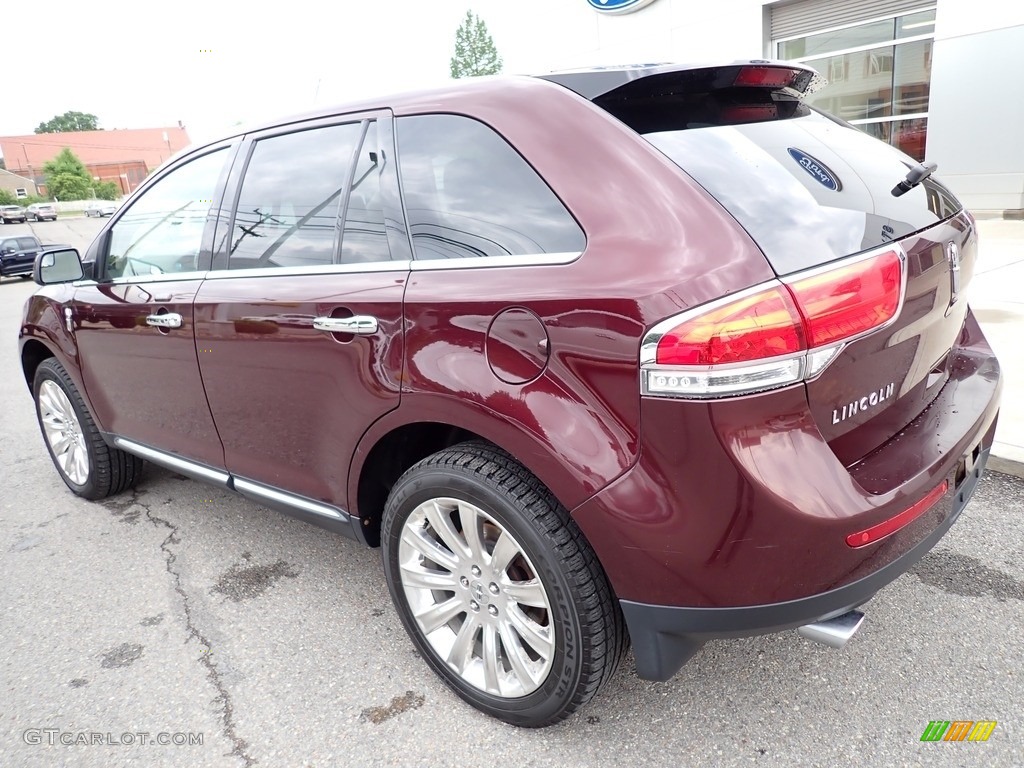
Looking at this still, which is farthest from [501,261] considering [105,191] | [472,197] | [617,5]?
[105,191]

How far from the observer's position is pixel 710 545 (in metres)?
1.65

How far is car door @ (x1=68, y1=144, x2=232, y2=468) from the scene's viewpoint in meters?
2.93

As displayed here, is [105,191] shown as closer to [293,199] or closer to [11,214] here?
[11,214]

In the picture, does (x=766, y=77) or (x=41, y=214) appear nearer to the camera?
(x=766, y=77)

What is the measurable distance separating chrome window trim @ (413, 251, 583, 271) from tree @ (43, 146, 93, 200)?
84.1 metres

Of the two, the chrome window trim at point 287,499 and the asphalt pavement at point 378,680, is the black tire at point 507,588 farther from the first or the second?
the chrome window trim at point 287,499

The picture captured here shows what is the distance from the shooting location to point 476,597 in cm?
216

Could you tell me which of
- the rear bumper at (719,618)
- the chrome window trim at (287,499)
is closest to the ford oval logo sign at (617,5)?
the chrome window trim at (287,499)

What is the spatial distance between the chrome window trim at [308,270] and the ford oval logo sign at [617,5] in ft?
41.4

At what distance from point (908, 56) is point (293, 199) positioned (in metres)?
11.3

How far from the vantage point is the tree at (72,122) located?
116875 mm

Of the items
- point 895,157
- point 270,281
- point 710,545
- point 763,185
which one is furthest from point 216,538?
point 895,157

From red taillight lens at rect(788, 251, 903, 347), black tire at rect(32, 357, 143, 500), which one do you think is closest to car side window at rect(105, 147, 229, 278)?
black tire at rect(32, 357, 143, 500)

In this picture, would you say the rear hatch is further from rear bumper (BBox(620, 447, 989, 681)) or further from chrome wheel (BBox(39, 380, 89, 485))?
chrome wheel (BBox(39, 380, 89, 485))
